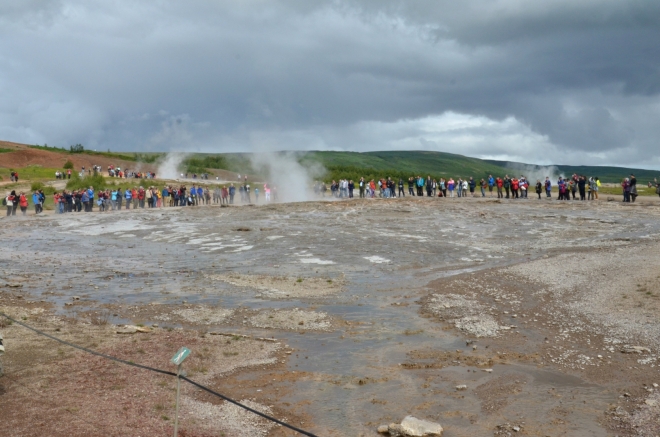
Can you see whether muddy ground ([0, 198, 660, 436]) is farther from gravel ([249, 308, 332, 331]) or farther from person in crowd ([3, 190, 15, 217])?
person in crowd ([3, 190, 15, 217])

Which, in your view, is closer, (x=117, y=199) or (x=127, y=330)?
(x=127, y=330)

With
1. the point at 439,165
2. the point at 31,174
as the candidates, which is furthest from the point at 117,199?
the point at 439,165

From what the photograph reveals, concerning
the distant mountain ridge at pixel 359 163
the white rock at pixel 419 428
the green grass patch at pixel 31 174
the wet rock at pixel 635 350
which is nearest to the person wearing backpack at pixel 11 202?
the green grass patch at pixel 31 174

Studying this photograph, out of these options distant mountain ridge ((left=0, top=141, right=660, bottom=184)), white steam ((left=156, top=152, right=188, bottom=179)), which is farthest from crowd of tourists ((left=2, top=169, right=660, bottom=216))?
white steam ((left=156, top=152, right=188, bottom=179))

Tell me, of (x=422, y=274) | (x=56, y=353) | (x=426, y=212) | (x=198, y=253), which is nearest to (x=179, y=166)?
(x=426, y=212)

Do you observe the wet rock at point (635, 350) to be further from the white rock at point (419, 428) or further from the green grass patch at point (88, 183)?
the green grass patch at point (88, 183)

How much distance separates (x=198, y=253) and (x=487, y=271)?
35.9ft

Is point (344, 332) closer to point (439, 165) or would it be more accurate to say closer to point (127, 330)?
point (127, 330)

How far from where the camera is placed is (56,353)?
11258 mm

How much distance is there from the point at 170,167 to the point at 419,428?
71295 millimetres

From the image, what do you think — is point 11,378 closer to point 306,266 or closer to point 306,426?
point 306,426

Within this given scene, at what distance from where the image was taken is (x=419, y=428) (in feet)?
27.1

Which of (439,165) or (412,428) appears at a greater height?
(439,165)

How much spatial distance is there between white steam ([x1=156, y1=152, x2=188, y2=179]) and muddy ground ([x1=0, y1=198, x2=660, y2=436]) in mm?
45219
